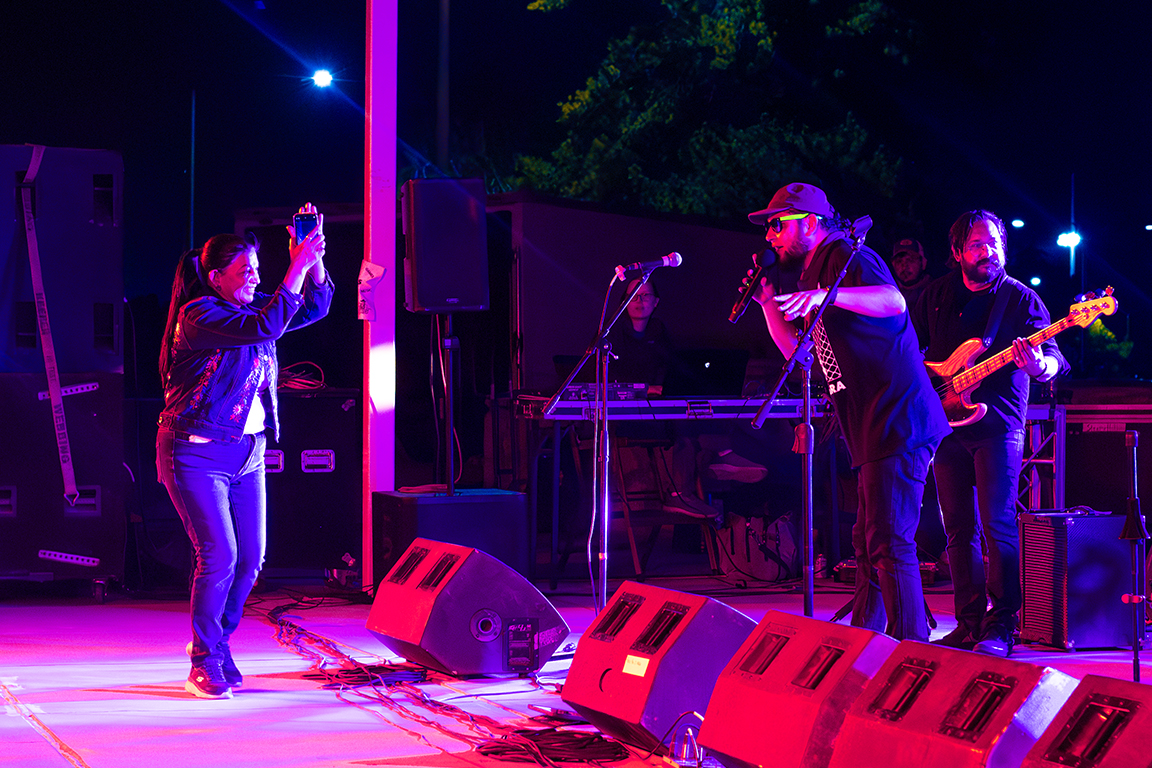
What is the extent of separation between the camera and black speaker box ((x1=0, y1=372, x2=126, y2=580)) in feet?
20.7

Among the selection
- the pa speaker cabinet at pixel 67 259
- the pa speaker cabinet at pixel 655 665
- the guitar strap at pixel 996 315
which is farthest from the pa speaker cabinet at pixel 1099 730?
the pa speaker cabinet at pixel 67 259

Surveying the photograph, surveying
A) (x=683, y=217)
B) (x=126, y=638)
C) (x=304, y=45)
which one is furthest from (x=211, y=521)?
(x=304, y=45)

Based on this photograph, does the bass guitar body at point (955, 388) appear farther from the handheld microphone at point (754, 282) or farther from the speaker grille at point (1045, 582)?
→ the handheld microphone at point (754, 282)

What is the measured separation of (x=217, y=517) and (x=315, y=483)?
2649mm

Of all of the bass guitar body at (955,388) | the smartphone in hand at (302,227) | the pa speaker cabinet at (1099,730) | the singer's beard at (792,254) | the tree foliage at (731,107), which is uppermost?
the tree foliage at (731,107)

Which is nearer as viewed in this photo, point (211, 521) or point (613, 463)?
point (211, 521)

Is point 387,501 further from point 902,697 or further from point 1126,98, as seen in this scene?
point 1126,98

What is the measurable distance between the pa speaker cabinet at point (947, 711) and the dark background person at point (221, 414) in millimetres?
2366

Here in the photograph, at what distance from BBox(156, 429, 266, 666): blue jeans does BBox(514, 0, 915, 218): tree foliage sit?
10.5 meters

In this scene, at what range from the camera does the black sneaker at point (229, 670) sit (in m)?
4.23

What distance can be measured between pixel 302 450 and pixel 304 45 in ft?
27.8

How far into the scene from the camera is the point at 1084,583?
496 cm

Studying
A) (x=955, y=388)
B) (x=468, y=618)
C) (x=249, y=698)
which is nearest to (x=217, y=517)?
(x=249, y=698)

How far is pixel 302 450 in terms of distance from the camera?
6.73 meters
